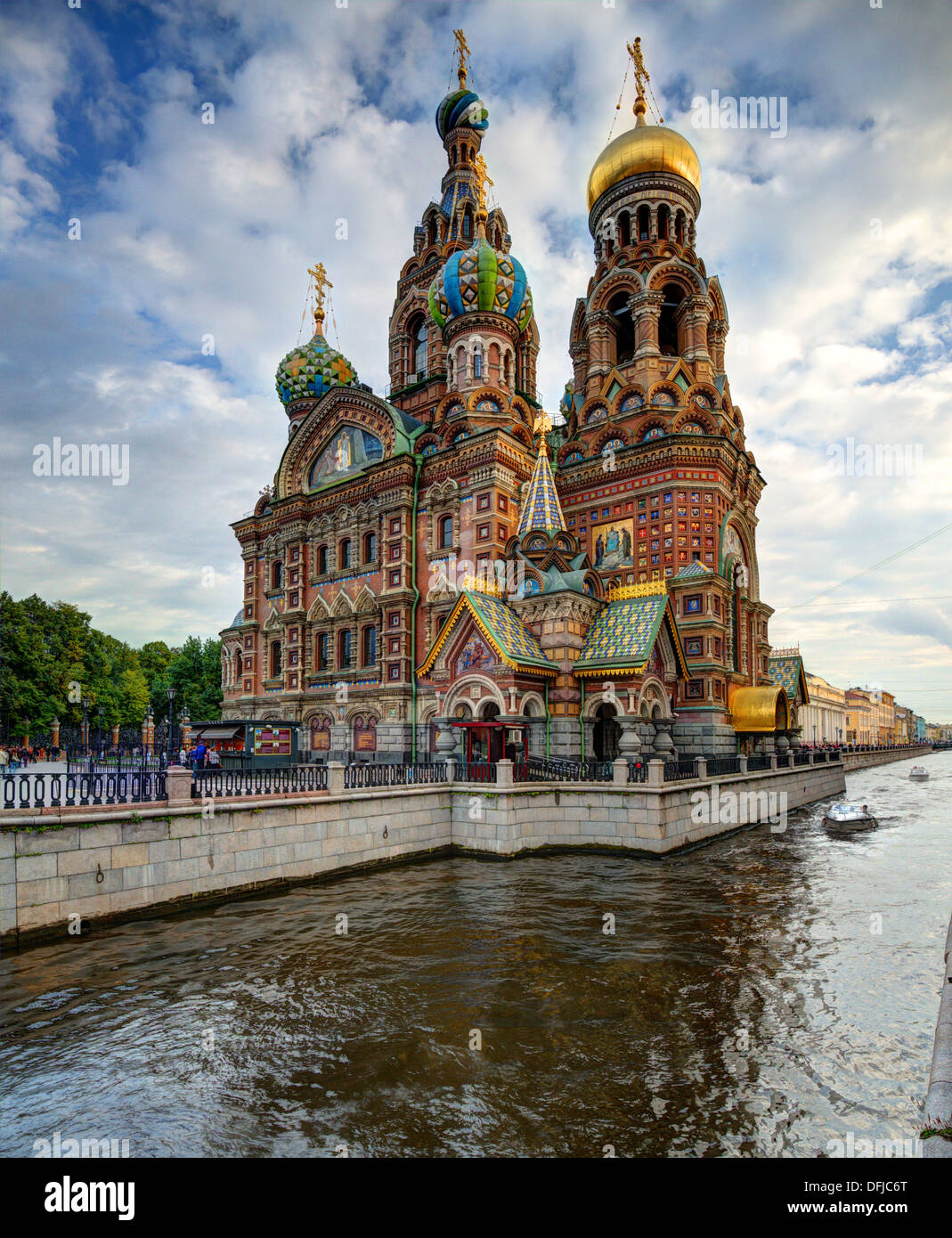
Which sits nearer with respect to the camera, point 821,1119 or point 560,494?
point 821,1119

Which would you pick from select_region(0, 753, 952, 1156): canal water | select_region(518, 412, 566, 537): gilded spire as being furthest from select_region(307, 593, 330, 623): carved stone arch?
select_region(0, 753, 952, 1156): canal water

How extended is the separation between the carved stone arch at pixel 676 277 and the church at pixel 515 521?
10 centimetres

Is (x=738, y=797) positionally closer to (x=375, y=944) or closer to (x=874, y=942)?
(x=874, y=942)

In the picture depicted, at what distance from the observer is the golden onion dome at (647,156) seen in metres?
34.2

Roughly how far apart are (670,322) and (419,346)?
13.7 m

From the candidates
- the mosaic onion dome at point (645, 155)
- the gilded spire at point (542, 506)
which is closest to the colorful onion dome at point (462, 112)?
the mosaic onion dome at point (645, 155)

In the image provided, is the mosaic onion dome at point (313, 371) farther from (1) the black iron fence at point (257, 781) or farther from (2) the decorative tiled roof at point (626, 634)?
(1) the black iron fence at point (257, 781)

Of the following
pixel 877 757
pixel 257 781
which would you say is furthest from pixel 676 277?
pixel 877 757

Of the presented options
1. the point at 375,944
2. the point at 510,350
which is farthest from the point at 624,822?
the point at 510,350

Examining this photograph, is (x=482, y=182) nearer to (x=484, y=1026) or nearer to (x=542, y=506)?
(x=542, y=506)

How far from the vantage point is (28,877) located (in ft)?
33.1

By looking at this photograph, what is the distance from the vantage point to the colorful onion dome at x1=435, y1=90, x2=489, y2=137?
3803cm

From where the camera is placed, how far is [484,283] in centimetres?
3044
